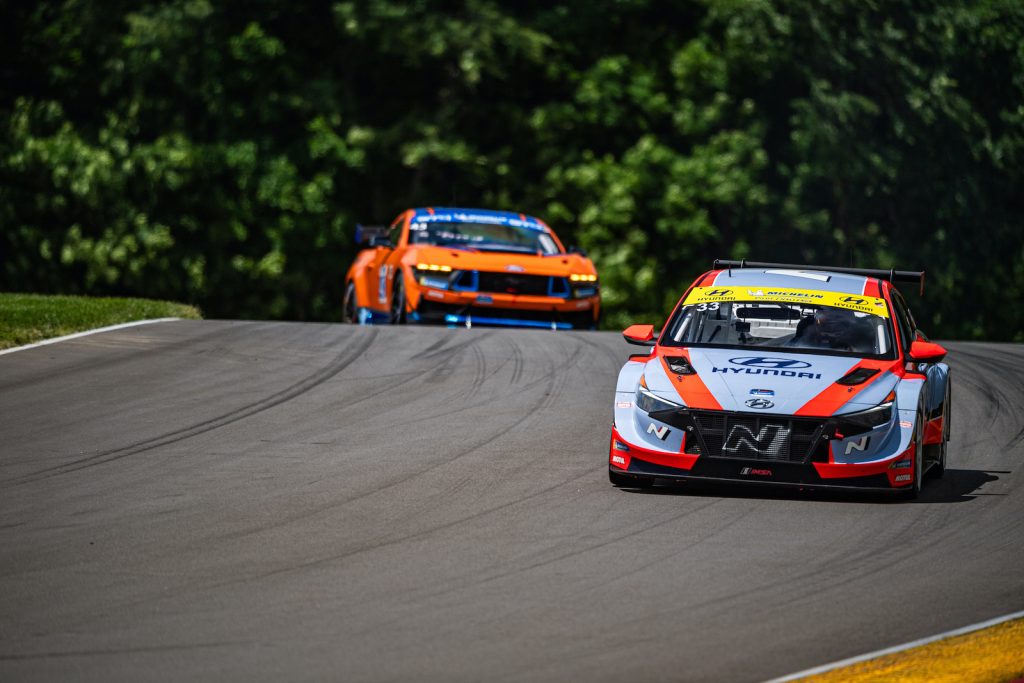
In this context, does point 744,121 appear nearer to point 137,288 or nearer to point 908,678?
point 137,288

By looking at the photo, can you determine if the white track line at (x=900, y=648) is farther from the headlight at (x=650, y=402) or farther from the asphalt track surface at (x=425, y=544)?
the headlight at (x=650, y=402)

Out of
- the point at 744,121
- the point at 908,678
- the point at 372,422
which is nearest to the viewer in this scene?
the point at 908,678

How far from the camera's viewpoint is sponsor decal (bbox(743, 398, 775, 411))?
10551mm

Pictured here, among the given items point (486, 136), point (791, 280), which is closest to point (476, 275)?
point (791, 280)

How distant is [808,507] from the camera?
10414 mm

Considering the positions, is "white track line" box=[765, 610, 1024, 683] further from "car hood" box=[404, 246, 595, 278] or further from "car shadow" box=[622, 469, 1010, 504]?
"car hood" box=[404, 246, 595, 278]

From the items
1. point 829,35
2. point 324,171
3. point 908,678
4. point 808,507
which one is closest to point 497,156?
point 324,171

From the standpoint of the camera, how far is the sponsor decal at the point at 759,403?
10.6 m

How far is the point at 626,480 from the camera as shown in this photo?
10.9m

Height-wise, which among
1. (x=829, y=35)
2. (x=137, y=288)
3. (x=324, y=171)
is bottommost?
(x=137, y=288)

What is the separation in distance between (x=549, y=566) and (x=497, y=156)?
91.5ft

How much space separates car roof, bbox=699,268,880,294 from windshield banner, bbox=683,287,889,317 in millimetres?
84

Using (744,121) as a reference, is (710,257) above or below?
below

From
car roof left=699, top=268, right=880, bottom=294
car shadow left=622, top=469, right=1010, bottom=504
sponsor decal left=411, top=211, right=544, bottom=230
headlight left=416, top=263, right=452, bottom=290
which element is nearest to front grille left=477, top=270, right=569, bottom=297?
headlight left=416, top=263, right=452, bottom=290
